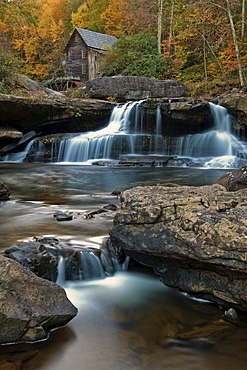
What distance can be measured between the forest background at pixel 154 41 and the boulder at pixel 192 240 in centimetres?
1208

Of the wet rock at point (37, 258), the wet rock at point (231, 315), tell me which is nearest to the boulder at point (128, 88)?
the wet rock at point (37, 258)

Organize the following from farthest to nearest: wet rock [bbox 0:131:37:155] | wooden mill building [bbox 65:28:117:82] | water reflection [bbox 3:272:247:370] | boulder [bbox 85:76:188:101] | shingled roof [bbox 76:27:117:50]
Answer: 1. wooden mill building [bbox 65:28:117:82]
2. shingled roof [bbox 76:27:117:50]
3. boulder [bbox 85:76:188:101]
4. wet rock [bbox 0:131:37:155]
5. water reflection [bbox 3:272:247:370]

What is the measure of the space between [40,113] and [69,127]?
2.49 meters

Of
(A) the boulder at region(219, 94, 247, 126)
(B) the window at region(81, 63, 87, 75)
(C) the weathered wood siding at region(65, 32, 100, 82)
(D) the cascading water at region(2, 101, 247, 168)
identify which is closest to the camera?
(A) the boulder at region(219, 94, 247, 126)

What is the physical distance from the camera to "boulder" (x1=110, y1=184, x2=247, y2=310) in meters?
2.84

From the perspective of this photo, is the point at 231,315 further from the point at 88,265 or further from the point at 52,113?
the point at 52,113

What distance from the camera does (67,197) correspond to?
769cm

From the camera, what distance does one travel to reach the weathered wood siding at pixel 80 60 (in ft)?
119

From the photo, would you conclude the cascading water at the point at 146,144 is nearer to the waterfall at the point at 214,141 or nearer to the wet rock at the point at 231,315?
the waterfall at the point at 214,141

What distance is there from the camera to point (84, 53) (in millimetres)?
36938

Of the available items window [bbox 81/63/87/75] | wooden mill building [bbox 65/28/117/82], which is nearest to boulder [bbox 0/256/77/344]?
wooden mill building [bbox 65/28/117/82]

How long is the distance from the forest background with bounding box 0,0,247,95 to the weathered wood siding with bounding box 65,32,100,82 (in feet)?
7.32

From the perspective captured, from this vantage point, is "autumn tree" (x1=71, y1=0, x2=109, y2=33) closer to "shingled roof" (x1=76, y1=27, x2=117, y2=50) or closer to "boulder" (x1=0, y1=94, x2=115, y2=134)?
"shingled roof" (x1=76, y1=27, x2=117, y2=50)

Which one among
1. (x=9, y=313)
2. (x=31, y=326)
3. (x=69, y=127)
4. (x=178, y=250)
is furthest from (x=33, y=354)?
(x=69, y=127)
